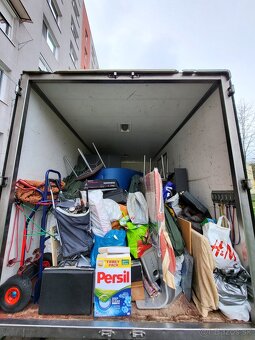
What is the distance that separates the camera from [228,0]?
11.7ft

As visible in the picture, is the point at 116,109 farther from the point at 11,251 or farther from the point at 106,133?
the point at 11,251

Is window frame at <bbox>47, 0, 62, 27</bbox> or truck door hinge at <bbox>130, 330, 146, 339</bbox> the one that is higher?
window frame at <bbox>47, 0, 62, 27</bbox>

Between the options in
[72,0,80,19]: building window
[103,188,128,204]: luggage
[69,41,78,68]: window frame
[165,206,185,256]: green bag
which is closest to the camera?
[165,206,185,256]: green bag

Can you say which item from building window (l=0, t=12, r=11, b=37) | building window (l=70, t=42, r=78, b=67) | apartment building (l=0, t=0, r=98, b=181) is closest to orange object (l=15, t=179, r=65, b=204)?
apartment building (l=0, t=0, r=98, b=181)

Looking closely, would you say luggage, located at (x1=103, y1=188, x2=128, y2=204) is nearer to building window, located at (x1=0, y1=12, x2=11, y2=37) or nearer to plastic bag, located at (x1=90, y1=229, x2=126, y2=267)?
plastic bag, located at (x1=90, y1=229, x2=126, y2=267)

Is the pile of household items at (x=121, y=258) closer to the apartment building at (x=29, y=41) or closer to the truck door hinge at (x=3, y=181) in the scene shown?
the truck door hinge at (x=3, y=181)

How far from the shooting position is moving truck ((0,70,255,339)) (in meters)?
1.12

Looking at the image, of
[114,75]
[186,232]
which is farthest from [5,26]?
[186,232]

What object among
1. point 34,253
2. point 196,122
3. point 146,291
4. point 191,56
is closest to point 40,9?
point 191,56

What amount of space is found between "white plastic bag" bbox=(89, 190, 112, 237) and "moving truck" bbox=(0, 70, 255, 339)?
71 cm

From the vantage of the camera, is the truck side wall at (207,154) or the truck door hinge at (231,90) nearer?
the truck door hinge at (231,90)

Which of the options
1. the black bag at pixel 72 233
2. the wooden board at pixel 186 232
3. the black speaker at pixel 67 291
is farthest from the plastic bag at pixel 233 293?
the black bag at pixel 72 233

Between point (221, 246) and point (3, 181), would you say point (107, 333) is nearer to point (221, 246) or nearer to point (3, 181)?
point (221, 246)

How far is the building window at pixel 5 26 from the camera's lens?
4129 millimetres
